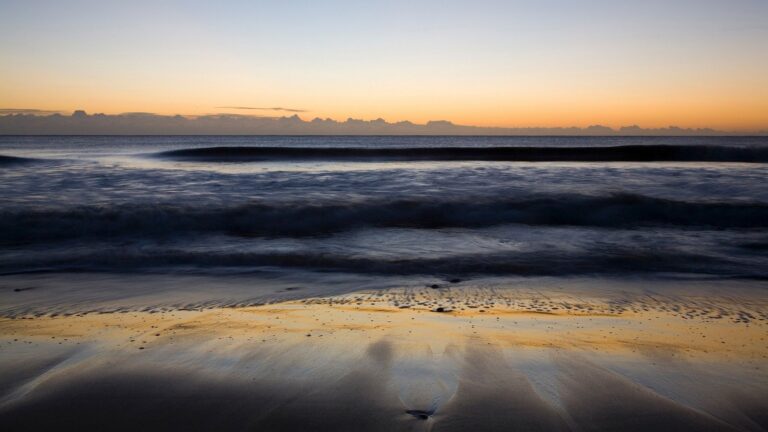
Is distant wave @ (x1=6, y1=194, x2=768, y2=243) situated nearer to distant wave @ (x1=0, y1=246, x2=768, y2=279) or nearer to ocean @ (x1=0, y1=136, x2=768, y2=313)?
ocean @ (x1=0, y1=136, x2=768, y2=313)

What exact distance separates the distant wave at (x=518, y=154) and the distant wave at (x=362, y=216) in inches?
573

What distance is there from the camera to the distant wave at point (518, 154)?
24203 mm

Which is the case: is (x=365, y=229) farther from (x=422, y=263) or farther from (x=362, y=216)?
(x=422, y=263)

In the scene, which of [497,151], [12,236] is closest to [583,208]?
[12,236]

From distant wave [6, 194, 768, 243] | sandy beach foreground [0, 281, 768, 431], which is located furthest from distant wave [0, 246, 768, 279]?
distant wave [6, 194, 768, 243]

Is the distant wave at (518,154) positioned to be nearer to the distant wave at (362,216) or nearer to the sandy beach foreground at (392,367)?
the distant wave at (362,216)

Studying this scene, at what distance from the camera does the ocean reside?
531cm

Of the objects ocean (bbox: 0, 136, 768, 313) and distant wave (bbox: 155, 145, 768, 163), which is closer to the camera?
ocean (bbox: 0, 136, 768, 313)

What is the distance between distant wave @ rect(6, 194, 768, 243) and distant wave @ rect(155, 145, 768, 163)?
47.8ft

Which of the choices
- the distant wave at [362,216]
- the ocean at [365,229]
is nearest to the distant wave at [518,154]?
the ocean at [365,229]

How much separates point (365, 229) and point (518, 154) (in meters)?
21.0

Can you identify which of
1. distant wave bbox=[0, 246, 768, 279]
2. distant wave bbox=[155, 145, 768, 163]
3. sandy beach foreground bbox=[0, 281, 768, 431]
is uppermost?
distant wave bbox=[155, 145, 768, 163]

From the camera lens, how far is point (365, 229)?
845 centimetres

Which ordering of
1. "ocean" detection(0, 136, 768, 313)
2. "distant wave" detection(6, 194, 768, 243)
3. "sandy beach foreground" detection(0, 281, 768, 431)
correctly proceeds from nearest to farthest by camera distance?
"sandy beach foreground" detection(0, 281, 768, 431), "ocean" detection(0, 136, 768, 313), "distant wave" detection(6, 194, 768, 243)
